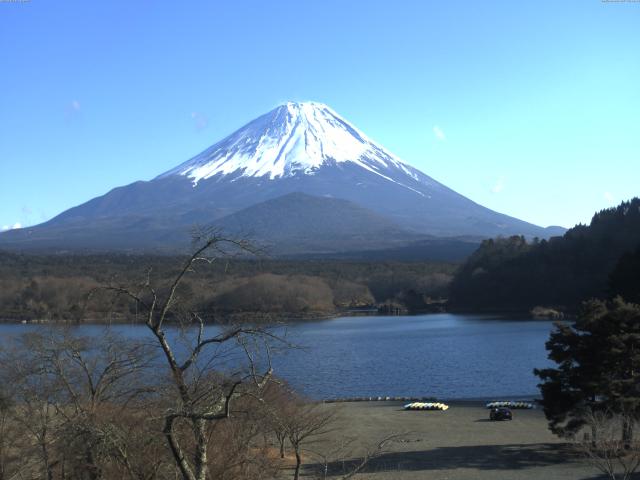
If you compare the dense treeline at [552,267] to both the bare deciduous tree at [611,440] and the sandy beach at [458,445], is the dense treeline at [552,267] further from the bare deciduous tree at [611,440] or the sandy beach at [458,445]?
the bare deciduous tree at [611,440]

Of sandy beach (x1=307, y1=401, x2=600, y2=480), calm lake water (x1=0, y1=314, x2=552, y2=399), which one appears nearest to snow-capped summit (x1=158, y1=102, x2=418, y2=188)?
calm lake water (x1=0, y1=314, x2=552, y2=399)

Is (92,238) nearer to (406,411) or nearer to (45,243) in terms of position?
(45,243)

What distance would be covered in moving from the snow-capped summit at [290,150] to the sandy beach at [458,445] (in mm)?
136347

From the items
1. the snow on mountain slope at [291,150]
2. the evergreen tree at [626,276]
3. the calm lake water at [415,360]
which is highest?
the snow on mountain slope at [291,150]

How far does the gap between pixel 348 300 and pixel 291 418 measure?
58.7 meters

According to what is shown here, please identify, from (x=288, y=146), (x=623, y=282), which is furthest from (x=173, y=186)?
(x=623, y=282)

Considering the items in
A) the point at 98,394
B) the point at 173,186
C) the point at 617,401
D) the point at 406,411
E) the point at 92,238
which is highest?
the point at 173,186

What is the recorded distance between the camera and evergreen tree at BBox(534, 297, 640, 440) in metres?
12.4

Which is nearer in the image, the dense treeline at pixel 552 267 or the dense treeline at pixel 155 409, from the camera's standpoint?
the dense treeline at pixel 155 409

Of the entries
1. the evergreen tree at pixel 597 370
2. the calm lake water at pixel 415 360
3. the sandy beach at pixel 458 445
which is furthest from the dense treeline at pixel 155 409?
the calm lake water at pixel 415 360

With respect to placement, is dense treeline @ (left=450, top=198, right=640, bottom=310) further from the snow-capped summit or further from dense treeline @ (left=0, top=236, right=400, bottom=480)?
the snow-capped summit

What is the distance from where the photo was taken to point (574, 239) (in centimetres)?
5897

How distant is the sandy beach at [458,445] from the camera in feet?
40.3

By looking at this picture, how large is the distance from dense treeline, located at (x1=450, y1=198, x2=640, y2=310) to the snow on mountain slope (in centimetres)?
9054
